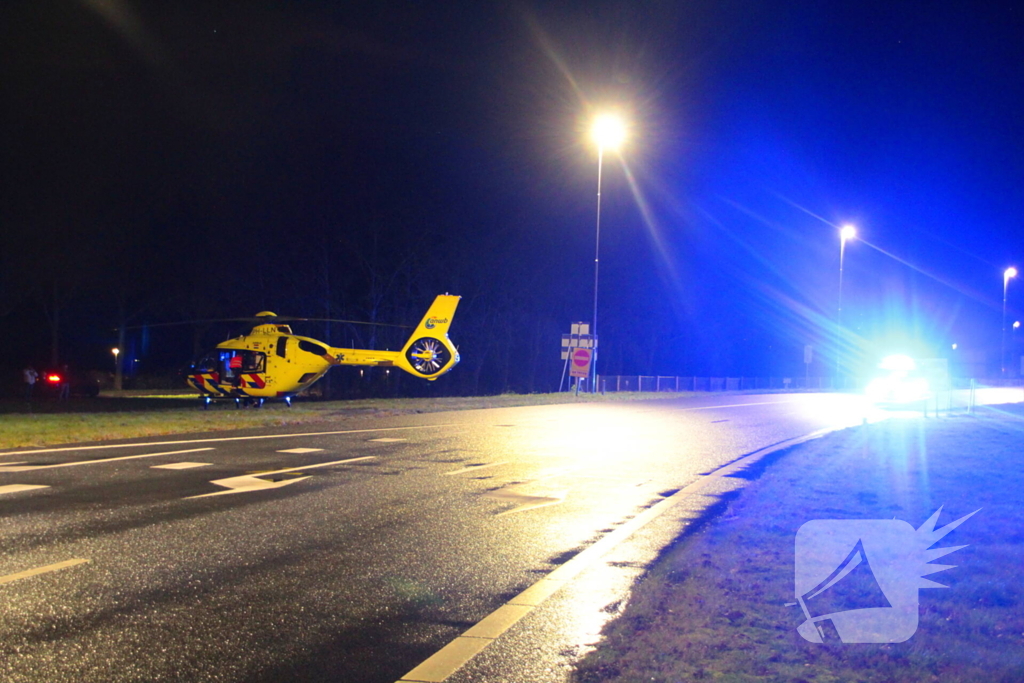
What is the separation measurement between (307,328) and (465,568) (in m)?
54.9

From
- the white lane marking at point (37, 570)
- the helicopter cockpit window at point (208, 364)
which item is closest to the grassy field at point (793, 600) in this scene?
the white lane marking at point (37, 570)

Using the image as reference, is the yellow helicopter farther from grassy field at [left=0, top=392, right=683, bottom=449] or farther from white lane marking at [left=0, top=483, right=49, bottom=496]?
white lane marking at [left=0, top=483, right=49, bottom=496]

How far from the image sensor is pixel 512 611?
19.7 ft

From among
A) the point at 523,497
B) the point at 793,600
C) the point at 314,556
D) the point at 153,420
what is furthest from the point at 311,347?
the point at 793,600

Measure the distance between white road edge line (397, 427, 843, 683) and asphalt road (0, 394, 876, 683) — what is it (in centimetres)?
3

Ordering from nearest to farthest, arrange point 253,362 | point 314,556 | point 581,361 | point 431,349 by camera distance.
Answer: point 314,556, point 253,362, point 431,349, point 581,361

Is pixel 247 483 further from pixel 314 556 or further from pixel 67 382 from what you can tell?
pixel 67 382

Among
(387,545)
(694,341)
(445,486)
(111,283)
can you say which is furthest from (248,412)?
(694,341)

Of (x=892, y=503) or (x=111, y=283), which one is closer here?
(x=892, y=503)

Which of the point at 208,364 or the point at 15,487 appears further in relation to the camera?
the point at 208,364

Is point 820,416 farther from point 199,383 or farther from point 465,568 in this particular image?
point 465,568

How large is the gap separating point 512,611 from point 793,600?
2007 millimetres

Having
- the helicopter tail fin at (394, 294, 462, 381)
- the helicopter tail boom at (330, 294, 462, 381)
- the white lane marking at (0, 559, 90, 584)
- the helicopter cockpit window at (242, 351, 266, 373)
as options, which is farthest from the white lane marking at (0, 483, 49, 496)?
the helicopter tail fin at (394, 294, 462, 381)

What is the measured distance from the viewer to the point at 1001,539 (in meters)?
8.06
